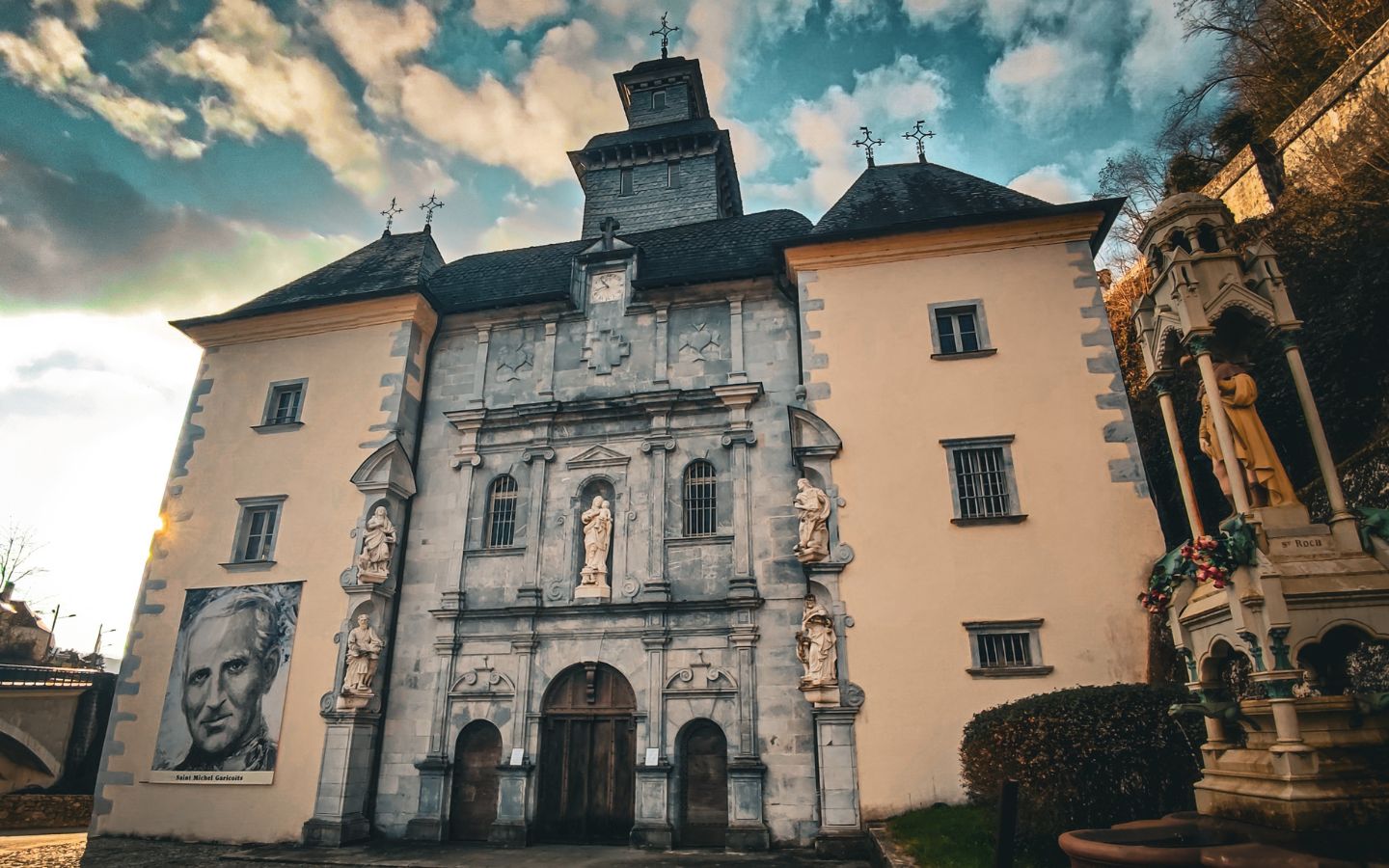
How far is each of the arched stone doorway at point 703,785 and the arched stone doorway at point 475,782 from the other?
11.5ft

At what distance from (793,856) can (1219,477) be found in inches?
341

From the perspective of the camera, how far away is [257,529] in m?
16.9

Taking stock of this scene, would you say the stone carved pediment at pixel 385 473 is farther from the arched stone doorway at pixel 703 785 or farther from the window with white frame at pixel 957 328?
the window with white frame at pixel 957 328

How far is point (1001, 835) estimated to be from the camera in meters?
4.72

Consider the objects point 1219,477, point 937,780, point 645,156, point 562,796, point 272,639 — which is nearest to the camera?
point 1219,477

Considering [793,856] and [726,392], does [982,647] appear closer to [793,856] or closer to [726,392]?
[793,856]

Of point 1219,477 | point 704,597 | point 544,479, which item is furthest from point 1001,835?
point 544,479

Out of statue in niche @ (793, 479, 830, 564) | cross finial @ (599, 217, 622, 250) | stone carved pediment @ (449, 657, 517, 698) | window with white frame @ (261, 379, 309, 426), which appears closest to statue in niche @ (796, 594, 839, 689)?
statue in niche @ (793, 479, 830, 564)

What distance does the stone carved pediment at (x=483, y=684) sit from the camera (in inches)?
585

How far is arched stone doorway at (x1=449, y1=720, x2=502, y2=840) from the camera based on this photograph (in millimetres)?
14352

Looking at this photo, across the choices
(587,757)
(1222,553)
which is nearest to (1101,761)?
(1222,553)

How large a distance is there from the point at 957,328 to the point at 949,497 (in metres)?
3.53

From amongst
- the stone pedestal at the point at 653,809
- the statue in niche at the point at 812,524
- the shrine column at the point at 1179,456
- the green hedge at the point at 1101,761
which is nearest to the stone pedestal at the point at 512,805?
the stone pedestal at the point at 653,809

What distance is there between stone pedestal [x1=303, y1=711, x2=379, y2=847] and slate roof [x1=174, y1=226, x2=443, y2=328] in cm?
911
